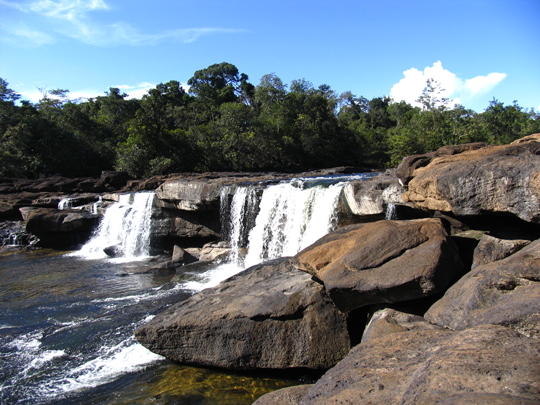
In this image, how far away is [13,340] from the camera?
7070mm

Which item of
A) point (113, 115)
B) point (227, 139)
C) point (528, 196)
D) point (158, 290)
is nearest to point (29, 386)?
point (158, 290)

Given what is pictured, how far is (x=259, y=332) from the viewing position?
539 centimetres

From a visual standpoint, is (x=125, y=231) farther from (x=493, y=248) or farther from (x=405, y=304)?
(x=493, y=248)

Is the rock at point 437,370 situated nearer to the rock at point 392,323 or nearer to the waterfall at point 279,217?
the rock at point 392,323

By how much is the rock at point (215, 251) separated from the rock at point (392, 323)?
845 cm

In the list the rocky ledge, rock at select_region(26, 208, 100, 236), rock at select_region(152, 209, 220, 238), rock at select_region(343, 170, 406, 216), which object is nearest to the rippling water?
the rocky ledge

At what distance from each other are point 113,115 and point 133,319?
36.0 metres

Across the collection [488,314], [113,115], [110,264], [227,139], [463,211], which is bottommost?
[110,264]

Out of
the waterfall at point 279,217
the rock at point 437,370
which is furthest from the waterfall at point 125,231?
the rock at point 437,370

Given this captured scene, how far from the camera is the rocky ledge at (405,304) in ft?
10.0

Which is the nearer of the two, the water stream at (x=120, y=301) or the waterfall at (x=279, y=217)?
the water stream at (x=120, y=301)

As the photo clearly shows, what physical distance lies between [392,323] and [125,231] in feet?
Result: 47.2

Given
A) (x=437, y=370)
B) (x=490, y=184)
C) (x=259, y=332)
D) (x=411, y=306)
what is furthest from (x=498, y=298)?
(x=259, y=332)

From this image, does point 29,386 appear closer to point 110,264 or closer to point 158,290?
point 158,290
